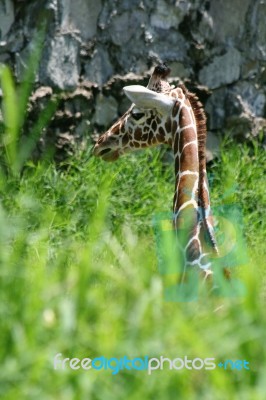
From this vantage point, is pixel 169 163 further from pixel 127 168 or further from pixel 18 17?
pixel 18 17

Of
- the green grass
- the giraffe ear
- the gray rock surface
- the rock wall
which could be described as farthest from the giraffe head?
the gray rock surface

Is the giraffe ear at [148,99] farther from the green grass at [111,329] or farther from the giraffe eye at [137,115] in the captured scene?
the green grass at [111,329]

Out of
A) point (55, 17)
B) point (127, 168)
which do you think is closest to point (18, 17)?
point (55, 17)

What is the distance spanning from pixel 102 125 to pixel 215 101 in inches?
34.2

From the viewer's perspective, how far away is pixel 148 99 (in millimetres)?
3334

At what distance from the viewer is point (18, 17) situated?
5570 mm

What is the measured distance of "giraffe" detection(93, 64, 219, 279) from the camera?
3.05 metres

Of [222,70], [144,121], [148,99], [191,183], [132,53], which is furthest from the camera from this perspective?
[222,70]

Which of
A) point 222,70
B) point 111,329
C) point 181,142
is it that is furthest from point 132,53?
point 111,329

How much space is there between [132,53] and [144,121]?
253 cm

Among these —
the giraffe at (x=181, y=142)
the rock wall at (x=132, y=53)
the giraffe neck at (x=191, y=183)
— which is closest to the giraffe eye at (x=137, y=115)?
the giraffe at (x=181, y=142)

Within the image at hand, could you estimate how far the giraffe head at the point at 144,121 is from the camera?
11.0ft

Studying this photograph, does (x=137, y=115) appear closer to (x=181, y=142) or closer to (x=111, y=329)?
(x=181, y=142)

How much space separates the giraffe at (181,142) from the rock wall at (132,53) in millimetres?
2100
